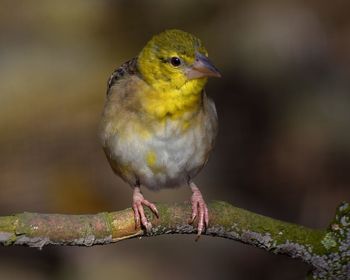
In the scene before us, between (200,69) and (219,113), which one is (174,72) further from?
(219,113)

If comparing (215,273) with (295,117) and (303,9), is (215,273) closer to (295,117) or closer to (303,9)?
(295,117)

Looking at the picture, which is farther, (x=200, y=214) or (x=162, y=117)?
(x=162, y=117)

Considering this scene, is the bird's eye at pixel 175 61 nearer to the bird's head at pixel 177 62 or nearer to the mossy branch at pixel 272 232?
the bird's head at pixel 177 62

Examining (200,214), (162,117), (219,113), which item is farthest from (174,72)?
(219,113)

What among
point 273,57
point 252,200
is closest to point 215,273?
point 252,200

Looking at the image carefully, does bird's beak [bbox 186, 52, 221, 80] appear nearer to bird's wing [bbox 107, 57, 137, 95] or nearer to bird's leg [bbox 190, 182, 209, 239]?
bird's wing [bbox 107, 57, 137, 95]

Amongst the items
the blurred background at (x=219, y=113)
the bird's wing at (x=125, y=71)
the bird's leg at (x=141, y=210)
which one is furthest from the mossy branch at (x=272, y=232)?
the blurred background at (x=219, y=113)
